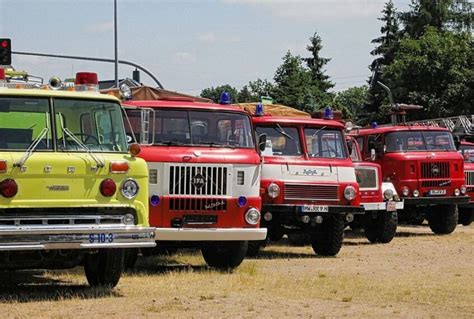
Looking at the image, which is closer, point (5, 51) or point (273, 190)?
point (273, 190)

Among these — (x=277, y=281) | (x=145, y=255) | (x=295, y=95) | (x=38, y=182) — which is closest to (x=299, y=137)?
(x=145, y=255)

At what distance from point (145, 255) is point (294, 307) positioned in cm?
585

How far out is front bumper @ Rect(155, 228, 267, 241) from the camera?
13.0 m

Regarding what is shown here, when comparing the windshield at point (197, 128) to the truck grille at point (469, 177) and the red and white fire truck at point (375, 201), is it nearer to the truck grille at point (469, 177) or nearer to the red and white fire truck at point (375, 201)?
the red and white fire truck at point (375, 201)

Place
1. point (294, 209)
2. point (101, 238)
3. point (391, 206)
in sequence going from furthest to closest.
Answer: point (391, 206), point (294, 209), point (101, 238)

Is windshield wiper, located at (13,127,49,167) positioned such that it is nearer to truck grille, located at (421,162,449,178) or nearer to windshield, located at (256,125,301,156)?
windshield, located at (256,125,301,156)

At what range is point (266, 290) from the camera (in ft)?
38.4

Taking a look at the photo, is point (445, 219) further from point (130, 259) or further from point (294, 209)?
point (130, 259)

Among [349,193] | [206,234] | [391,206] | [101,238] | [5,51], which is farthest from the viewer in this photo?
[5,51]

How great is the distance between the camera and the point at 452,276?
13.7 m

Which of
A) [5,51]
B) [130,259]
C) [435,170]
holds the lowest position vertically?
[130,259]

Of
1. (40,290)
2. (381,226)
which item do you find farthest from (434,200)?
(40,290)

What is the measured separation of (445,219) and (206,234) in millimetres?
10456

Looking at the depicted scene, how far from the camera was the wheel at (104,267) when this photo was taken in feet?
36.0
